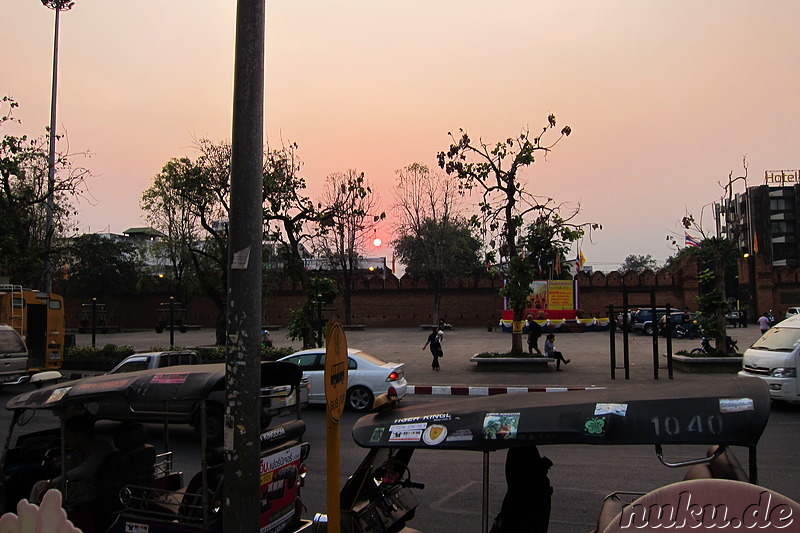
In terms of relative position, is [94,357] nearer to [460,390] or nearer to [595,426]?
[460,390]

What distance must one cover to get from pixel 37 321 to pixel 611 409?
22937 mm

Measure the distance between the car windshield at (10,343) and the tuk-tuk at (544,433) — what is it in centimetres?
1559

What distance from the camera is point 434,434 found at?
3434mm

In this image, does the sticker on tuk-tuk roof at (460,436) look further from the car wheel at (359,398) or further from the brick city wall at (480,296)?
the brick city wall at (480,296)

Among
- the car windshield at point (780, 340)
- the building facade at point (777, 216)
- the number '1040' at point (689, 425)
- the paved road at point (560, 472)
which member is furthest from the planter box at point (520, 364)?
the building facade at point (777, 216)

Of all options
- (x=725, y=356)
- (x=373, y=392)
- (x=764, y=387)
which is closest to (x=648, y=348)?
(x=725, y=356)

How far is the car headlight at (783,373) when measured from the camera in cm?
1241

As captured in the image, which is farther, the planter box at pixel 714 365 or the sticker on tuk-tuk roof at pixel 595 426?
the planter box at pixel 714 365

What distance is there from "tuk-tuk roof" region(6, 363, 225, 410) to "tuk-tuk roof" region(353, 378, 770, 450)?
1.34 metres

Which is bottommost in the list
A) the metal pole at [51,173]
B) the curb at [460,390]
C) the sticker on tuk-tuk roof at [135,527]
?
the curb at [460,390]

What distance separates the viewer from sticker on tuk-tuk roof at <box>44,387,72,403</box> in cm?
482

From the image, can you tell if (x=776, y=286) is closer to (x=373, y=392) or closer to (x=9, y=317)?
(x=373, y=392)

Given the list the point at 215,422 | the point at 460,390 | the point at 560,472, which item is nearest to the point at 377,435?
the point at 560,472

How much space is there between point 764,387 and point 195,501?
400 cm
